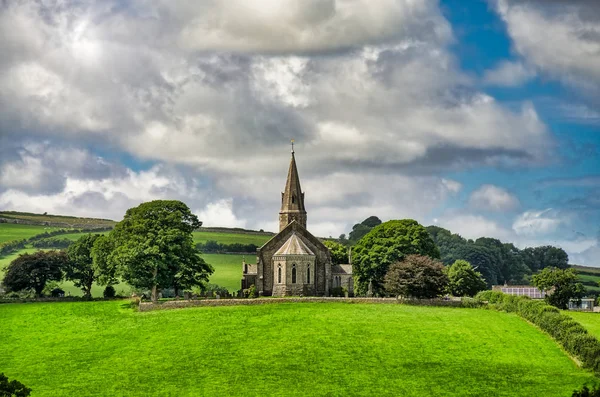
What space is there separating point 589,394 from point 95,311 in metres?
63.7

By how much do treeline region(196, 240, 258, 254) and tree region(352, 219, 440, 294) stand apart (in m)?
59.3

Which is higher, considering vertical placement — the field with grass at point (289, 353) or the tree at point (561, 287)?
the tree at point (561, 287)

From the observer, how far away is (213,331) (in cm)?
7369

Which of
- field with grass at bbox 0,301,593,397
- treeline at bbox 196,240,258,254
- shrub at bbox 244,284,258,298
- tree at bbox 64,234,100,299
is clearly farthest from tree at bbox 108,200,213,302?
treeline at bbox 196,240,258,254

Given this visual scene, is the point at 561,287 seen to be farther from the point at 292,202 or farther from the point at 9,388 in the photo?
the point at 9,388

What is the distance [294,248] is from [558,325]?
3864 cm

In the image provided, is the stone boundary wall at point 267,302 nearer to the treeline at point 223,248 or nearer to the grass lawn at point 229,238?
the treeline at point 223,248

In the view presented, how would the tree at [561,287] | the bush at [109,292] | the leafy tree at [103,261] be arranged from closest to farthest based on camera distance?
1. the leafy tree at [103,261]
2. the bush at [109,292]
3. the tree at [561,287]

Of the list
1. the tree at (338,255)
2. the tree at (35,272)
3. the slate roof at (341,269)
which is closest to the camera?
the tree at (35,272)

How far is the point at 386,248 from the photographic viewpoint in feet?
346

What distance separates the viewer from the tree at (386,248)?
104 metres

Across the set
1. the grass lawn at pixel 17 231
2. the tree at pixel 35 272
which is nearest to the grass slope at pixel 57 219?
the grass lawn at pixel 17 231

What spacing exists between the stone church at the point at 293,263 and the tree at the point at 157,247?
8.75 meters

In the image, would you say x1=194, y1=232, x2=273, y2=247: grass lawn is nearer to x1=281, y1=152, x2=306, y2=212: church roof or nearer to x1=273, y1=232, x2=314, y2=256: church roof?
x1=281, y1=152, x2=306, y2=212: church roof
